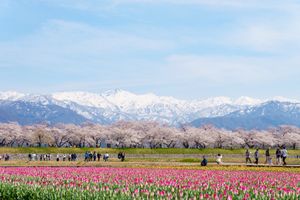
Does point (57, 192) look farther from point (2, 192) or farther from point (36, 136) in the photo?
point (36, 136)

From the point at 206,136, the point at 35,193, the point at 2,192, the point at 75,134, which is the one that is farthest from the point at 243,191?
the point at 75,134

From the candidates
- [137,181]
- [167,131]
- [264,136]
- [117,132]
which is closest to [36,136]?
[117,132]

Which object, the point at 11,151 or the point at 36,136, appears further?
the point at 36,136

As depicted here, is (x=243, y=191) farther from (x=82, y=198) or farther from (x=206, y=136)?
(x=206, y=136)

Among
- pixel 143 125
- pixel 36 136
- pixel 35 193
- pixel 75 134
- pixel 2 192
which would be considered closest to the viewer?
pixel 35 193

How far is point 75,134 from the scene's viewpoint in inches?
5659

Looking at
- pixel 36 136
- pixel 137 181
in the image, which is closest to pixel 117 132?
pixel 36 136

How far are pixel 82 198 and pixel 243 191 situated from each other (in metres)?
6.87

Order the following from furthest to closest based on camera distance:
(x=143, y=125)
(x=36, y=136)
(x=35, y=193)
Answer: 1. (x=143, y=125)
2. (x=36, y=136)
3. (x=35, y=193)

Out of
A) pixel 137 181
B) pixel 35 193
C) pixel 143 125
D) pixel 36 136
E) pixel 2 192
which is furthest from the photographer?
pixel 143 125

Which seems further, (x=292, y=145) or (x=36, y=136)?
(x=292, y=145)

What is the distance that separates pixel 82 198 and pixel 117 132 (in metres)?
124

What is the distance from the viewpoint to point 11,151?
342ft

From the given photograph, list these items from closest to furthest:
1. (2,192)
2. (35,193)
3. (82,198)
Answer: (82,198), (35,193), (2,192)
